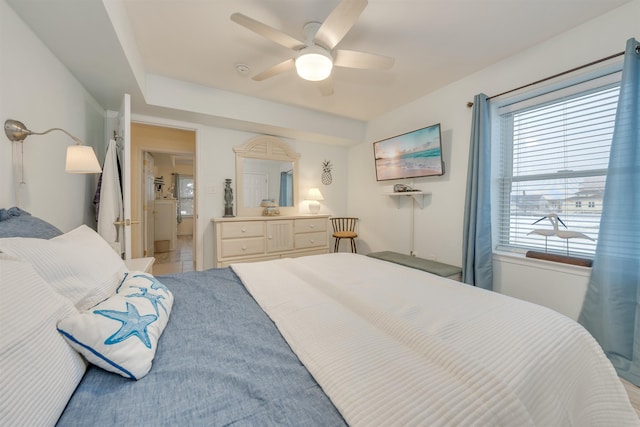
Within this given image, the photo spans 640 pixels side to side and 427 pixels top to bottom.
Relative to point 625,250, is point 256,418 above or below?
below

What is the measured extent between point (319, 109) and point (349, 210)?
182 cm

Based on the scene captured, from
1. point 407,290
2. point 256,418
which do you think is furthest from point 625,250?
point 256,418

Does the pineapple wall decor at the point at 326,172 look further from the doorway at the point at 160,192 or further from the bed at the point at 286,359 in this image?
the bed at the point at 286,359

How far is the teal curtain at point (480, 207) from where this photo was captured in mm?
2490

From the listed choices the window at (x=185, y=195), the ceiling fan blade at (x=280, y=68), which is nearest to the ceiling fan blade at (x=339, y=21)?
the ceiling fan blade at (x=280, y=68)

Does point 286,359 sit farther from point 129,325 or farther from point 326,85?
point 326,85

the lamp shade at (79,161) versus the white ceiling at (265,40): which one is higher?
the white ceiling at (265,40)

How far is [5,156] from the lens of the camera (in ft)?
4.37

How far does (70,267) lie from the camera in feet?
2.87

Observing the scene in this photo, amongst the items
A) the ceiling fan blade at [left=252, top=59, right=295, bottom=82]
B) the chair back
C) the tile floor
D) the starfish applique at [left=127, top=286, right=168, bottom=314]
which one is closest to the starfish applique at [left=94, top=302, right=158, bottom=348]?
the starfish applique at [left=127, top=286, right=168, bottom=314]

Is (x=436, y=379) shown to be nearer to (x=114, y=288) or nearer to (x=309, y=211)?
(x=114, y=288)

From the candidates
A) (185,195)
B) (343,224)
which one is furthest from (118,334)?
(185,195)

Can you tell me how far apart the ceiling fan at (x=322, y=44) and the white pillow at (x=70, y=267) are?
1494mm

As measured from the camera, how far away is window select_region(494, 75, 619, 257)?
1984mm
